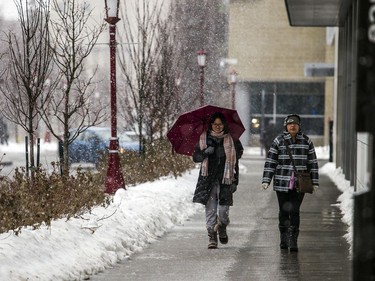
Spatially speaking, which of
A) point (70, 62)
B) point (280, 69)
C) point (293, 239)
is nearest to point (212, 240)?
point (293, 239)

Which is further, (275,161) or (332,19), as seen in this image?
(332,19)

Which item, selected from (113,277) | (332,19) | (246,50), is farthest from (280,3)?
(113,277)

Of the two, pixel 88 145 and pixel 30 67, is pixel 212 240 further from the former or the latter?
pixel 88 145

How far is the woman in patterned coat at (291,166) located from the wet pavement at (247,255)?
0.51m

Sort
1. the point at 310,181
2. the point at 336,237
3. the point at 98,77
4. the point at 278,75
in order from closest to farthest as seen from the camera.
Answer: the point at 310,181 → the point at 336,237 → the point at 278,75 → the point at 98,77

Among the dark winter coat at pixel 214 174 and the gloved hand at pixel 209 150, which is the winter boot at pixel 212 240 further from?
the gloved hand at pixel 209 150

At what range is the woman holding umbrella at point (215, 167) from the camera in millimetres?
12125

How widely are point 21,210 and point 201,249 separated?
2424 millimetres

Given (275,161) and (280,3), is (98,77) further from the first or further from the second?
(275,161)

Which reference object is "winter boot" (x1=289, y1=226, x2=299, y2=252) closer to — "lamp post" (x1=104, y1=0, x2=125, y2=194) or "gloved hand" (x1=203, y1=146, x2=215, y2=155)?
"gloved hand" (x1=203, y1=146, x2=215, y2=155)

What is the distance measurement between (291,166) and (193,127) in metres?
1.67

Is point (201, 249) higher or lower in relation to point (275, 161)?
lower

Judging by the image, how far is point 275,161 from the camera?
11953mm

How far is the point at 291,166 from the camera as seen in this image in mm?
11820
